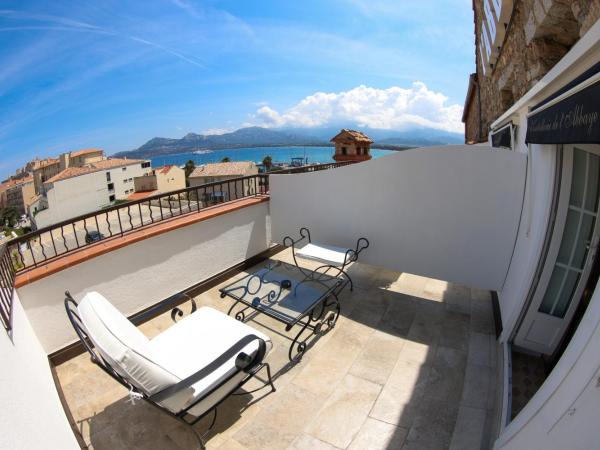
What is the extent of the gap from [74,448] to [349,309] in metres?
3.01

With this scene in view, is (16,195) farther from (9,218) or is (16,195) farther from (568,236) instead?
(568,236)

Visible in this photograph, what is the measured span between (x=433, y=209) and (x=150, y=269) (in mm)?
3782

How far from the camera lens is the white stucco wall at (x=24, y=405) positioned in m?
1.27

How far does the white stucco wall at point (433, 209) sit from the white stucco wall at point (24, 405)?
379cm

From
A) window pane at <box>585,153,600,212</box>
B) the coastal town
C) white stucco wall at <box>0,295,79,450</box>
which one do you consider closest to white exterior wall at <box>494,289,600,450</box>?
window pane at <box>585,153,600,212</box>

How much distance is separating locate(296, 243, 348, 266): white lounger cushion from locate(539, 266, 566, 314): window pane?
222 cm

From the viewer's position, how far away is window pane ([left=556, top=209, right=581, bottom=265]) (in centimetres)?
250

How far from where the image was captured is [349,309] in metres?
4.05

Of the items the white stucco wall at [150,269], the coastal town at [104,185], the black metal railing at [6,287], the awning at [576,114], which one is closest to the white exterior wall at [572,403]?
the awning at [576,114]

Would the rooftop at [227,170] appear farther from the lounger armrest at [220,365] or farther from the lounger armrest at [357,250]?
the lounger armrest at [220,365]

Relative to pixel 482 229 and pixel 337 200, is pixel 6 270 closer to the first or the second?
pixel 337 200

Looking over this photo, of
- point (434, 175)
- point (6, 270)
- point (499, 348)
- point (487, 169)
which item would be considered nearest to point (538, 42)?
point (487, 169)

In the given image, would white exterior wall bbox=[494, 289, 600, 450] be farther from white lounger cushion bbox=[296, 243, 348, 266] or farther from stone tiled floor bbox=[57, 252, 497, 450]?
white lounger cushion bbox=[296, 243, 348, 266]

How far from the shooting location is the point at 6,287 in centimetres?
266
